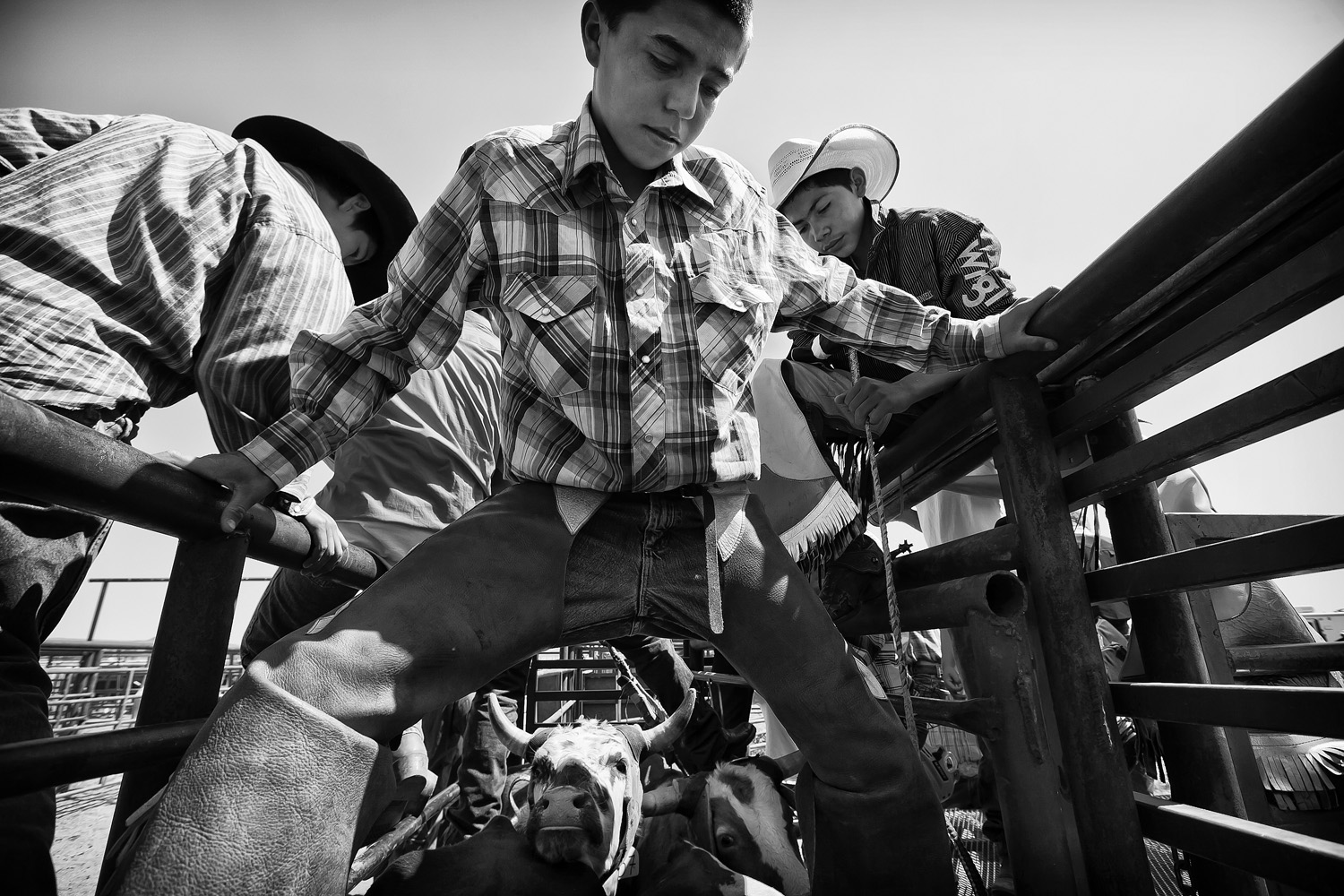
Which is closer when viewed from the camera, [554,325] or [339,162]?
[554,325]

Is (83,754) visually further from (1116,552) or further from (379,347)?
(1116,552)

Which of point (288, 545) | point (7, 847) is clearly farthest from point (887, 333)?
point (7, 847)

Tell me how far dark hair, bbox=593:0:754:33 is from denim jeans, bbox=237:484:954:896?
3.02 ft

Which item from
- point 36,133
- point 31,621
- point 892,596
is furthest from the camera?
point 892,596

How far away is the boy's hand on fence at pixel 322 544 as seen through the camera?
1.63 metres

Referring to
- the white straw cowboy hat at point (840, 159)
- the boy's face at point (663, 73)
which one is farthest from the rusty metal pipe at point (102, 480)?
the white straw cowboy hat at point (840, 159)

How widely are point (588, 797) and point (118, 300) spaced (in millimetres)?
1957

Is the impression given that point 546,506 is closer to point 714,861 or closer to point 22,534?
point 22,534

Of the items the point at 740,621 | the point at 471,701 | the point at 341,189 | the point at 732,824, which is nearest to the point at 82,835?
the point at 471,701

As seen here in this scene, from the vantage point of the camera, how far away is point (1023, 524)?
5.23 ft

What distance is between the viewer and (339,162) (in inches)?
101

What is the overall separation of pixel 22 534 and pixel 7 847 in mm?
506

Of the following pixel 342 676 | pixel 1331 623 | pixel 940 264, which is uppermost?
pixel 940 264

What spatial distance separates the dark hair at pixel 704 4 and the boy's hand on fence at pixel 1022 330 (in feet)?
2.80
